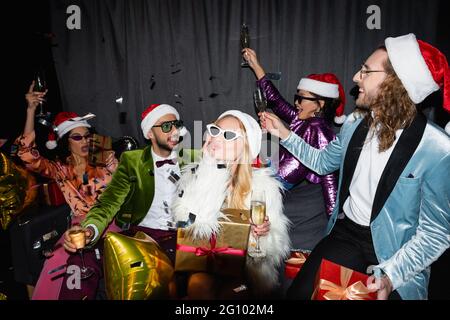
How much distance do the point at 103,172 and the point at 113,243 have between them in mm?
1197

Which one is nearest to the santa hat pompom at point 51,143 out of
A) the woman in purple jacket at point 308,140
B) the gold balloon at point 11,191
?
the gold balloon at point 11,191

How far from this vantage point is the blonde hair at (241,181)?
193 cm

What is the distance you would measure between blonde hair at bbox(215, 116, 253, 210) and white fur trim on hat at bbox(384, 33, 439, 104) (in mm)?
915

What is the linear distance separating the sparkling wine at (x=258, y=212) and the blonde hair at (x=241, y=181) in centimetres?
22

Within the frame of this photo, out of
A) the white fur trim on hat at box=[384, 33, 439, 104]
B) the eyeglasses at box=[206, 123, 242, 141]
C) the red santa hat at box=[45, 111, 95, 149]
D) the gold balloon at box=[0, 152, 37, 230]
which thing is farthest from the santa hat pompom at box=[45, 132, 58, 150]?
the white fur trim on hat at box=[384, 33, 439, 104]

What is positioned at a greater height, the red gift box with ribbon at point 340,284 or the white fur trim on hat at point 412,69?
the white fur trim on hat at point 412,69

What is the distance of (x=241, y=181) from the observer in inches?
76.7

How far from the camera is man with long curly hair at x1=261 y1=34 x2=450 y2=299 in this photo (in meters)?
1.51

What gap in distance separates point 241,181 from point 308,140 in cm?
105

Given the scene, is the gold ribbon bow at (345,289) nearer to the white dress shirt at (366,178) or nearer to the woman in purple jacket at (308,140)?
the white dress shirt at (366,178)

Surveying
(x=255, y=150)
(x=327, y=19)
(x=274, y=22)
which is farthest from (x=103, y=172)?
A: (x=327, y=19)

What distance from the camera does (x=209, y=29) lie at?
10.9 feet

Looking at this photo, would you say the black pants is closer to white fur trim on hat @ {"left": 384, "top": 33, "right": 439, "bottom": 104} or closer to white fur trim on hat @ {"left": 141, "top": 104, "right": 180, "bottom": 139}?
white fur trim on hat @ {"left": 384, "top": 33, "right": 439, "bottom": 104}
